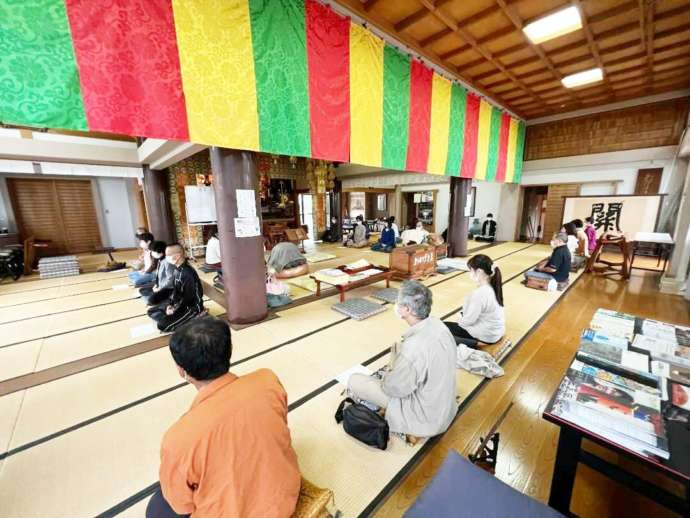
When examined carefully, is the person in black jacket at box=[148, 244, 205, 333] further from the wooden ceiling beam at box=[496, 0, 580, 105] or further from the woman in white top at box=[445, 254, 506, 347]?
the wooden ceiling beam at box=[496, 0, 580, 105]

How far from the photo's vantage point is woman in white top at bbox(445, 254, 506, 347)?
2.51 m

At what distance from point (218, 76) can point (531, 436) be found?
393cm

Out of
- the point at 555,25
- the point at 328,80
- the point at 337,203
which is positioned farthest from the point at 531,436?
the point at 337,203

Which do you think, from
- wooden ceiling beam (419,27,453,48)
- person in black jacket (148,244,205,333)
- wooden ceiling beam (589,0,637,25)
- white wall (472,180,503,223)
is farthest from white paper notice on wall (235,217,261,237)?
white wall (472,180,503,223)

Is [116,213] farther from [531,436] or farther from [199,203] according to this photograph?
[531,436]

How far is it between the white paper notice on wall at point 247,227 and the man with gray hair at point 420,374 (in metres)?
2.35

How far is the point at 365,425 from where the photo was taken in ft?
5.65

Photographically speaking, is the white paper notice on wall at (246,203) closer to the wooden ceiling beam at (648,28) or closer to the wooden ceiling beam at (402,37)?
the wooden ceiling beam at (402,37)

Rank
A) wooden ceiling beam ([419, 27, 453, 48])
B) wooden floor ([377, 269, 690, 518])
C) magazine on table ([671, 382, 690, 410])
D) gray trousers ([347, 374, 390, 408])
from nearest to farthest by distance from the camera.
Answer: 1. magazine on table ([671, 382, 690, 410])
2. wooden floor ([377, 269, 690, 518])
3. gray trousers ([347, 374, 390, 408])
4. wooden ceiling beam ([419, 27, 453, 48])

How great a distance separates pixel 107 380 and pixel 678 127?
12.4 metres

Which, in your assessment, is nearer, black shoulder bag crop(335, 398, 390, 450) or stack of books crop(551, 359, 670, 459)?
stack of books crop(551, 359, 670, 459)

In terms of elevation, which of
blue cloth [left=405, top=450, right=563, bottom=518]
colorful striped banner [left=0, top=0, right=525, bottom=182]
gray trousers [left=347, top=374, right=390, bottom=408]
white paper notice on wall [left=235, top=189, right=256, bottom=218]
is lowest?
gray trousers [left=347, top=374, right=390, bottom=408]

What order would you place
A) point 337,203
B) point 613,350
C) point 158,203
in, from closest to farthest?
point 613,350, point 158,203, point 337,203

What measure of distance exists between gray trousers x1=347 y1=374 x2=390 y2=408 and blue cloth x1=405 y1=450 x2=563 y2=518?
0.70m
